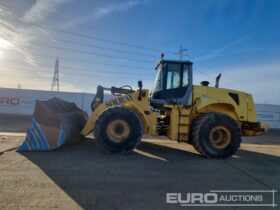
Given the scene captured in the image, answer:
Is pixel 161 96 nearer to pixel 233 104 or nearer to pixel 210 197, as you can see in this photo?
pixel 233 104

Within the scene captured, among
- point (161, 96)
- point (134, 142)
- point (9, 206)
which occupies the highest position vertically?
point (161, 96)

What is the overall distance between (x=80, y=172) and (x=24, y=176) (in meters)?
1.05

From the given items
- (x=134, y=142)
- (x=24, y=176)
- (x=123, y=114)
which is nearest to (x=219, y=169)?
(x=134, y=142)

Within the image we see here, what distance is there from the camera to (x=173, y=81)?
A: 843 cm

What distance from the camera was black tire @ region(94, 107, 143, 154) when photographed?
7.08m

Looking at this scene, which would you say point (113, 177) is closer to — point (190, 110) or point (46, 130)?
point (46, 130)

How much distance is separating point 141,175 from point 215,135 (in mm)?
3225

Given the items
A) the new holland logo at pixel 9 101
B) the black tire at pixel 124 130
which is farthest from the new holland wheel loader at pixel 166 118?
the new holland logo at pixel 9 101

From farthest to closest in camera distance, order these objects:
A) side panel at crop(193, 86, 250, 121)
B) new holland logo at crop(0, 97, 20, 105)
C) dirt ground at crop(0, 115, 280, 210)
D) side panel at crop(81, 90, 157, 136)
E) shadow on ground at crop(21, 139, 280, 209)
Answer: new holland logo at crop(0, 97, 20, 105) → side panel at crop(193, 86, 250, 121) → side panel at crop(81, 90, 157, 136) → shadow on ground at crop(21, 139, 280, 209) → dirt ground at crop(0, 115, 280, 210)

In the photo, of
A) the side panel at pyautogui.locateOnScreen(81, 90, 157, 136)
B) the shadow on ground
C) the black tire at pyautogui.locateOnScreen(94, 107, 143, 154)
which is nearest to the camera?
the shadow on ground

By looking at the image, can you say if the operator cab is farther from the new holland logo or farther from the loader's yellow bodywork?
the new holland logo

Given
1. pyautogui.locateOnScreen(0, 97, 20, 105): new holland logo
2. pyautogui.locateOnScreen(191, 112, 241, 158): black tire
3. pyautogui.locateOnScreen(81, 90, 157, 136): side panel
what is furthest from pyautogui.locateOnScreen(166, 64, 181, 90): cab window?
pyautogui.locateOnScreen(0, 97, 20, 105): new holland logo

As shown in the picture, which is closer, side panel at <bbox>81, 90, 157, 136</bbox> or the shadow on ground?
the shadow on ground

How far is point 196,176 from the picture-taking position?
5438 millimetres
